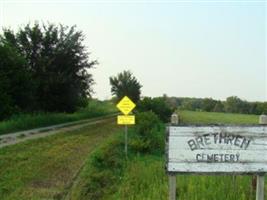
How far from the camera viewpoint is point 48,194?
12.3 m

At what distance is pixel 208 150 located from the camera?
9.00m

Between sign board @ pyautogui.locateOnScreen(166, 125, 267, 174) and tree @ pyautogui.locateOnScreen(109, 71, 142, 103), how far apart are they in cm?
7608

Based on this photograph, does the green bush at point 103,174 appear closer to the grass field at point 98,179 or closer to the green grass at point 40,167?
the grass field at point 98,179

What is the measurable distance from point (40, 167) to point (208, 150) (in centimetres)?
813

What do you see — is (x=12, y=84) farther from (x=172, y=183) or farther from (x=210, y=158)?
(x=210, y=158)

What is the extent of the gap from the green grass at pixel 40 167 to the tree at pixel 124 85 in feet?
203

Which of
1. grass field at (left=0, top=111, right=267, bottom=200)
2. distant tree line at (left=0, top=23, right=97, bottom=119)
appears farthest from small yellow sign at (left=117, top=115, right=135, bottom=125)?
distant tree line at (left=0, top=23, right=97, bottom=119)

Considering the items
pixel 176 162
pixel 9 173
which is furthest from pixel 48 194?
pixel 176 162

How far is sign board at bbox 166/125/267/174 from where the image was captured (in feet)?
29.5

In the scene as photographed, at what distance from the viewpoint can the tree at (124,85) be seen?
283 ft

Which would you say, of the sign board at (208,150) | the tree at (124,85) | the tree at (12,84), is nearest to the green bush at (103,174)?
the sign board at (208,150)

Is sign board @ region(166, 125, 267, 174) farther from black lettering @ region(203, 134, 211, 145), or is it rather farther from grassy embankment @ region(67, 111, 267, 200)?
grassy embankment @ region(67, 111, 267, 200)

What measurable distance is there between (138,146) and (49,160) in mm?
3446

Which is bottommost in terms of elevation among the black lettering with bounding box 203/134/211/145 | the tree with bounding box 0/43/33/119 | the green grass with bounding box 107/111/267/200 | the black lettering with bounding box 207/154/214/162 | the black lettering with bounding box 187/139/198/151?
the green grass with bounding box 107/111/267/200
